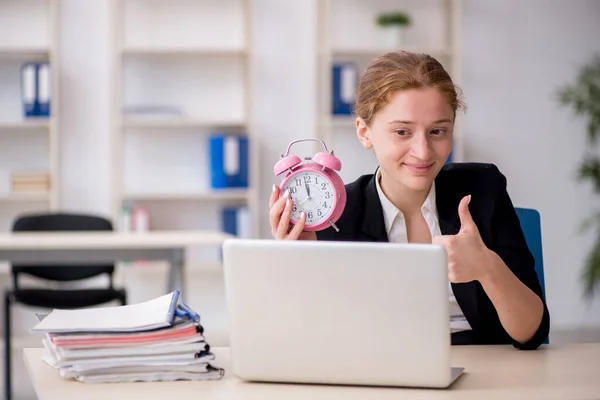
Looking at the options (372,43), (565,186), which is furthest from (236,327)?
(565,186)

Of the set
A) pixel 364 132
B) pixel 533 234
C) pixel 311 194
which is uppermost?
pixel 364 132

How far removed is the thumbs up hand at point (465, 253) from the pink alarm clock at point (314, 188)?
201 mm

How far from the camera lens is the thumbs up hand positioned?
133 centimetres

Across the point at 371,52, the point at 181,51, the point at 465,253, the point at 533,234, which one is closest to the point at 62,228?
the point at 181,51

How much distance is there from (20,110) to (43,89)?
13.1 inches

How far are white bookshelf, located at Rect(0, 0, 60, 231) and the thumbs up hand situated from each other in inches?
161

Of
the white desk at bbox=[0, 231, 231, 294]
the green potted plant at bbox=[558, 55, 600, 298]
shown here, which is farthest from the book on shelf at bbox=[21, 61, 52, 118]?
the green potted plant at bbox=[558, 55, 600, 298]

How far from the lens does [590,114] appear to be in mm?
5090

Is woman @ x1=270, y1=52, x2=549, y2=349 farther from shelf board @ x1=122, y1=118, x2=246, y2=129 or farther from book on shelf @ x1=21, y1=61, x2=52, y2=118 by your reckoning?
book on shelf @ x1=21, y1=61, x2=52, y2=118

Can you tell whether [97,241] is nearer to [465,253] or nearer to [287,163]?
[287,163]

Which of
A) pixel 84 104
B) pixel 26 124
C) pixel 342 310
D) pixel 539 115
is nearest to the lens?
pixel 342 310

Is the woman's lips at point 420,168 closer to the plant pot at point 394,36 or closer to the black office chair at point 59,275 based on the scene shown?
the black office chair at point 59,275

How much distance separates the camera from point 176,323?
4.43ft

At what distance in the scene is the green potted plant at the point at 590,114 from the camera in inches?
195
